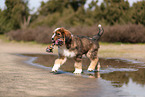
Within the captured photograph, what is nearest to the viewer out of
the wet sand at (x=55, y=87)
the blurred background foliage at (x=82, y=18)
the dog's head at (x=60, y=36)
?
the wet sand at (x=55, y=87)

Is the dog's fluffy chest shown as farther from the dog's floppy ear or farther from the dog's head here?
the dog's head

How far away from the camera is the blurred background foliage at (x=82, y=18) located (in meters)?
27.8

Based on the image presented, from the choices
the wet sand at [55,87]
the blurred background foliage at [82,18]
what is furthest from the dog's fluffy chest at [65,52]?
the blurred background foliage at [82,18]

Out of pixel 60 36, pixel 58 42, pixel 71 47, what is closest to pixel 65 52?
pixel 71 47

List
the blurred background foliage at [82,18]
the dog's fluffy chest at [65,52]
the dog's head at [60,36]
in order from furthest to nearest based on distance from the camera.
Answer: the blurred background foliage at [82,18] < the dog's fluffy chest at [65,52] < the dog's head at [60,36]

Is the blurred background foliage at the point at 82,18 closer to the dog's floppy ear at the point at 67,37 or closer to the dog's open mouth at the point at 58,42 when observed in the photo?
the dog's floppy ear at the point at 67,37

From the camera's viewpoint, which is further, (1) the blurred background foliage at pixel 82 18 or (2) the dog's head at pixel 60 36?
(1) the blurred background foliage at pixel 82 18

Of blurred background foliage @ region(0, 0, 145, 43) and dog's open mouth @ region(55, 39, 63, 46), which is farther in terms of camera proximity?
blurred background foliage @ region(0, 0, 145, 43)

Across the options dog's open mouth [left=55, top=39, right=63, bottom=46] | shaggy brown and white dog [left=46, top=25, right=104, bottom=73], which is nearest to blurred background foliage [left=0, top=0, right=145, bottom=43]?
shaggy brown and white dog [left=46, top=25, right=104, bottom=73]

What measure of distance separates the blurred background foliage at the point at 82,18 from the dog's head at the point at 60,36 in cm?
1672

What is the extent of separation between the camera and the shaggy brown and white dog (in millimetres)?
9977

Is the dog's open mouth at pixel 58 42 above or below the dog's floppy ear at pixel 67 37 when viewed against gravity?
below

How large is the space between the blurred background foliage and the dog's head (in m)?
16.7

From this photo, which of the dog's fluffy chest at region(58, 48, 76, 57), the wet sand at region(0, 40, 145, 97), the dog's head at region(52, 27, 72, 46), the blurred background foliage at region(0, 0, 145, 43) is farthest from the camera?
the blurred background foliage at region(0, 0, 145, 43)
